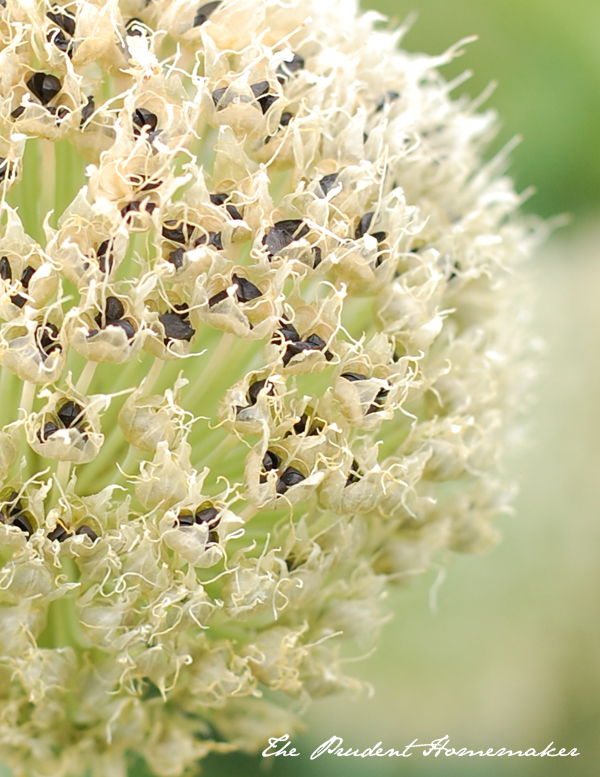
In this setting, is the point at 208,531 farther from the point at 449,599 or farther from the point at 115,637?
the point at 449,599

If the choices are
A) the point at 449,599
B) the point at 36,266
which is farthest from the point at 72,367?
the point at 449,599

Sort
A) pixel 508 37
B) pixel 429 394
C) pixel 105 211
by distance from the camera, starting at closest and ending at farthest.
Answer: pixel 105 211 < pixel 429 394 < pixel 508 37

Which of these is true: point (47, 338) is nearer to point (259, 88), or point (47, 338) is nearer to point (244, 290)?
point (244, 290)

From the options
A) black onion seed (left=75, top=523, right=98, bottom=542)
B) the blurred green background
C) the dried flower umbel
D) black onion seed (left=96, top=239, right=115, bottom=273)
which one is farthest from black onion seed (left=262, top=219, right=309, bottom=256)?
the blurred green background

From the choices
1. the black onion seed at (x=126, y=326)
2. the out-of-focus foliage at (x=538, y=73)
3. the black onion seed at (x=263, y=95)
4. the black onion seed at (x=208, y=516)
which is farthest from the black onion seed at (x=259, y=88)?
the out-of-focus foliage at (x=538, y=73)

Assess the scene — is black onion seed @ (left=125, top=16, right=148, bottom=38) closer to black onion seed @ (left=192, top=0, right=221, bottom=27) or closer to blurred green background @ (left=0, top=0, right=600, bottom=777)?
black onion seed @ (left=192, top=0, right=221, bottom=27)

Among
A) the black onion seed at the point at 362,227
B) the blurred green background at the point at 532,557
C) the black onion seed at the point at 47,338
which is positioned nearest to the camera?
the black onion seed at the point at 47,338

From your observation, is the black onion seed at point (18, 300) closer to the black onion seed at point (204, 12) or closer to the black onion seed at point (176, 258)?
the black onion seed at point (176, 258)

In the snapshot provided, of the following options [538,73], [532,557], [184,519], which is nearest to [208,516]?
[184,519]
